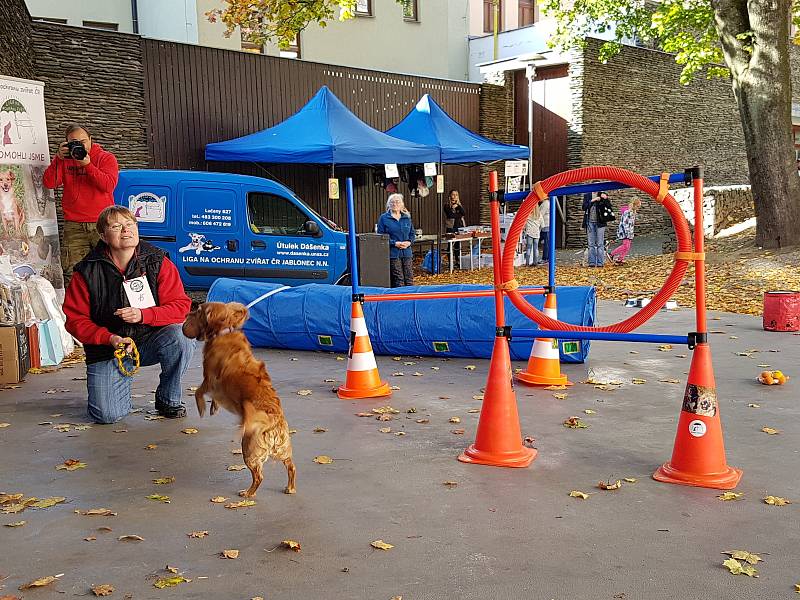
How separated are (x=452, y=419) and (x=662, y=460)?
1.57 metres

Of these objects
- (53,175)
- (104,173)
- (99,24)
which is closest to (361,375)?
→ (104,173)

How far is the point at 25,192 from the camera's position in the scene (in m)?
8.70

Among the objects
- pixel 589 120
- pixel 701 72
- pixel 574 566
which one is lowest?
pixel 574 566

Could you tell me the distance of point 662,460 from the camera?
4836 millimetres

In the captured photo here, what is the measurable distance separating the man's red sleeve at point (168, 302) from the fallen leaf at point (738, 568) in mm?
3974

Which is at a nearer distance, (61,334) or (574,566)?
(574,566)

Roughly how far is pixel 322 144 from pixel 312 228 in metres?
3.17

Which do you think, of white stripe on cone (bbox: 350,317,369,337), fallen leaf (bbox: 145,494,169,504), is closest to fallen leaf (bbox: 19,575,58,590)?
fallen leaf (bbox: 145,494,169,504)

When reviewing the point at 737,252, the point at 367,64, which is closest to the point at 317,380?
the point at 737,252

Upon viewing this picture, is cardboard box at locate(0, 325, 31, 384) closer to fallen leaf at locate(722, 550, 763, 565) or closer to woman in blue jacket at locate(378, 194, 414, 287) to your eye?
fallen leaf at locate(722, 550, 763, 565)

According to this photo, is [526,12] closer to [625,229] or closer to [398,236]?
[625,229]

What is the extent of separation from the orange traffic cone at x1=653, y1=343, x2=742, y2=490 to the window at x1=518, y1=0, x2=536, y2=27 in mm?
31570

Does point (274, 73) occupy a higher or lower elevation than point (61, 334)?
higher

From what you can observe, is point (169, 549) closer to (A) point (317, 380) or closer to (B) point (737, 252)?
(A) point (317, 380)
